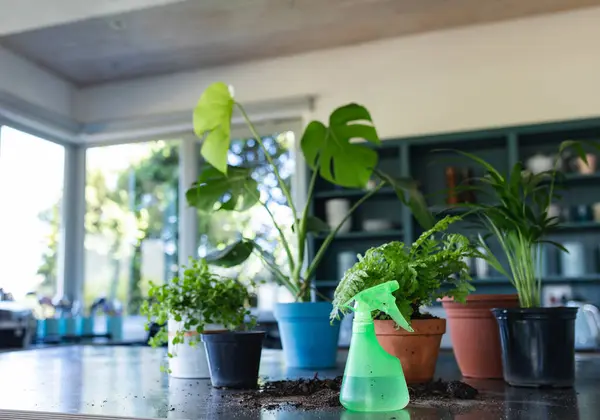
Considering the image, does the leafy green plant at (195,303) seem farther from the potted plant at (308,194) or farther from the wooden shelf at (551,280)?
the wooden shelf at (551,280)

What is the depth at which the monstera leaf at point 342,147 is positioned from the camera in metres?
1.80

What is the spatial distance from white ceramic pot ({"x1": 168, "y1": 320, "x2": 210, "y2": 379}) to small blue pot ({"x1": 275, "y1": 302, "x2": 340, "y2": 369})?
0.26m

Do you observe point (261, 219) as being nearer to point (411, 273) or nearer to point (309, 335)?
point (309, 335)

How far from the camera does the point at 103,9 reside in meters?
2.98

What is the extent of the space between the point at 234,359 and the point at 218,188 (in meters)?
0.75

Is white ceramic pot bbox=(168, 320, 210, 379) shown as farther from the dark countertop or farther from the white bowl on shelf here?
the white bowl on shelf

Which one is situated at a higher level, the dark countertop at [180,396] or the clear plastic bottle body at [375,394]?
the clear plastic bottle body at [375,394]

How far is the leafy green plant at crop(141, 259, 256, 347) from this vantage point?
131 cm

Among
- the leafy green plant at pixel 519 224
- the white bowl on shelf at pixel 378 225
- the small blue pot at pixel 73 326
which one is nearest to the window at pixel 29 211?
the small blue pot at pixel 73 326

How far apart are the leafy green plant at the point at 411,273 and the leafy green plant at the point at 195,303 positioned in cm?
34

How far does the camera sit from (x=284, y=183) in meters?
1.80

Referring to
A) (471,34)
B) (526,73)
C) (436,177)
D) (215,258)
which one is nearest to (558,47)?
(526,73)

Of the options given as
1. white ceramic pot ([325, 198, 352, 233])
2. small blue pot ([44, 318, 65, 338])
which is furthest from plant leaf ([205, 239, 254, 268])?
small blue pot ([44, 318, 65, 338])

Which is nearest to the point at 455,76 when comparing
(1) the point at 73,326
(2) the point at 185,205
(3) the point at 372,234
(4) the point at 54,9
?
(3) the point at 372,234
